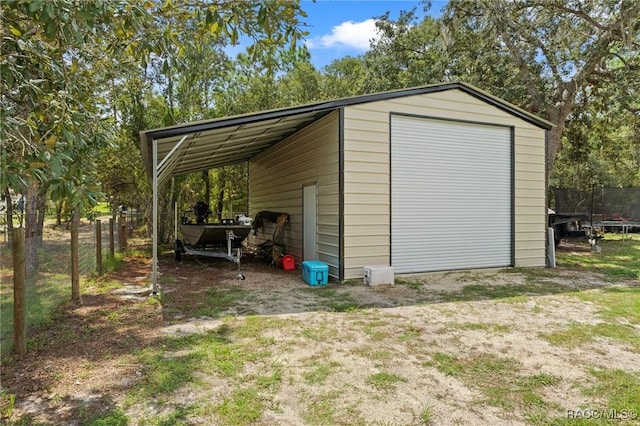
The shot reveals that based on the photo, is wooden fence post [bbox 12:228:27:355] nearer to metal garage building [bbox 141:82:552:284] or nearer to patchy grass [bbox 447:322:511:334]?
metal garage building [bbox 141:82:552:284]

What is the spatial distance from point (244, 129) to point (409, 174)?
10.9ft

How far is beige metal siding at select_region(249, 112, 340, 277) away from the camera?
24.7 feet

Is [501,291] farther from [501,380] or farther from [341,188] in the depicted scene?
[501,380]

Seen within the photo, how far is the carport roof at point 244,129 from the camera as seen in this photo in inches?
241

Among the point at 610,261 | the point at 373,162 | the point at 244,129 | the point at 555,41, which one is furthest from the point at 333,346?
the point at 555,41

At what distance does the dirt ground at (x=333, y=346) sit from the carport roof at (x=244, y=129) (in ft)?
7.80

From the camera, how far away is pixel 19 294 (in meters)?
3.56

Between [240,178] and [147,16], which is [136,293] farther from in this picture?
[240,178]

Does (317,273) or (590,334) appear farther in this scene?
(317,273)

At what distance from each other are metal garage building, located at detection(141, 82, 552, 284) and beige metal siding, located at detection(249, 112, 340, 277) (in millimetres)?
44

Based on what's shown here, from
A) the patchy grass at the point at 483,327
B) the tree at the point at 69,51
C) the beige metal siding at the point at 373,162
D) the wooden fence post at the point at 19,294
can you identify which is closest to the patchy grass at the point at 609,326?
the patchy grass at the point at 483,327

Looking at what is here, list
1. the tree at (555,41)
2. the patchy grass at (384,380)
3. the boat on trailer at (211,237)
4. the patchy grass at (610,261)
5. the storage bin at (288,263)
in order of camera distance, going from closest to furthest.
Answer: the patchy grass at (384,380) → the patchy grass at (610,261) → the boat on trailer at (211,237) → the storage bin at (288,263) → the tree at (555,41)

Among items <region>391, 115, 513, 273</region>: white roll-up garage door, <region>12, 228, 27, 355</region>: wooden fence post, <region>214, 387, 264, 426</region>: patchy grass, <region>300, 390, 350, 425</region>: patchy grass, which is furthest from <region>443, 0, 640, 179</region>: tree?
<region>12, 228, 27, 355</region>: wooden fence post

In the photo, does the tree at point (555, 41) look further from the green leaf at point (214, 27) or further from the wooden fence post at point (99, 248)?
the wooden fence post at point (99, 248)
